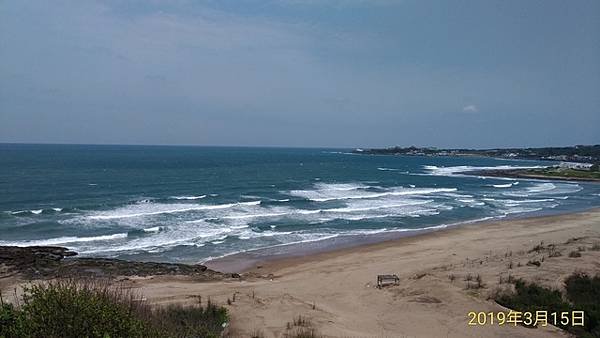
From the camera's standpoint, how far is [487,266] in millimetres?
17516

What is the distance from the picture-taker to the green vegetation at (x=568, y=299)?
10.4m

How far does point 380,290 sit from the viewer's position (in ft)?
51.1

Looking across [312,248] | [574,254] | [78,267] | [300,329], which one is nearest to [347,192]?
[312,248]

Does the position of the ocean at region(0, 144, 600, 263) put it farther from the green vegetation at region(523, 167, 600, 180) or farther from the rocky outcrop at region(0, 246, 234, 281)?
the green vegetation at region(523, 167, 600, 180)

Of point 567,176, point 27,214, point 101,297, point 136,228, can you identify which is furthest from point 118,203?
point 567,176

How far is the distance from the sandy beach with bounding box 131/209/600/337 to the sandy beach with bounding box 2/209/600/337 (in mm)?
28

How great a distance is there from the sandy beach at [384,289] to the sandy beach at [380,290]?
0.09ft

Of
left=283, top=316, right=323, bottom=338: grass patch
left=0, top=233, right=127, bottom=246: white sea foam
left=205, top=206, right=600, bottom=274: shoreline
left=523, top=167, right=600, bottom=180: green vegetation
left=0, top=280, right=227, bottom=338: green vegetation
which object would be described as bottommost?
left=205, top=206, right=600, bottom=274: shoreline

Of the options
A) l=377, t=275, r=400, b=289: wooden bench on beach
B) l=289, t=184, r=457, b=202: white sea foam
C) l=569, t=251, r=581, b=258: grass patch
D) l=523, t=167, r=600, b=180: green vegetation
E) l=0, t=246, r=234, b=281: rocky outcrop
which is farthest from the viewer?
l=523, t=167, r=600, b=180: green vegetation

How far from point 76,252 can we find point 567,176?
82.0 m

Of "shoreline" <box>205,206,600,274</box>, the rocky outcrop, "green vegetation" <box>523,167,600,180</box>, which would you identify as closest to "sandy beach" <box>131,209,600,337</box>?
"shoreline" <box>205,206,600,274</box>

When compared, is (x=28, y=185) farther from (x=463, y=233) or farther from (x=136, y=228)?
(x=463, y=233)

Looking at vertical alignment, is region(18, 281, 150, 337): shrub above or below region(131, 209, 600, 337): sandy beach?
above

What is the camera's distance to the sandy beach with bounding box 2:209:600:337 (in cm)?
1135
